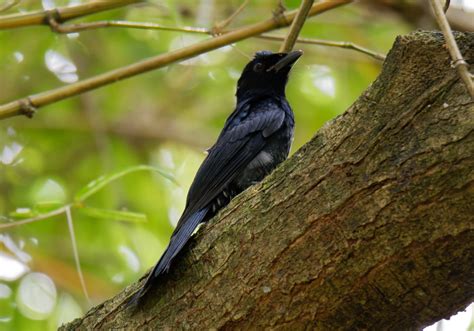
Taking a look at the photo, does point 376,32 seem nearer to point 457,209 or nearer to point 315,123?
point 315,123

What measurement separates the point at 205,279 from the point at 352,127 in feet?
2.54

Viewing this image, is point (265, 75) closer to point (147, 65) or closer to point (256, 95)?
point (256, 95)

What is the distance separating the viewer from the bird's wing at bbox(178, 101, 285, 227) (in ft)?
12.2

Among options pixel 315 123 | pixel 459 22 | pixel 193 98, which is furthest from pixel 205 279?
pixel 193 98

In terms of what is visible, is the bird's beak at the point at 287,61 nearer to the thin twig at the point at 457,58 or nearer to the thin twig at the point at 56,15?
the thin twig at the point at 56,15

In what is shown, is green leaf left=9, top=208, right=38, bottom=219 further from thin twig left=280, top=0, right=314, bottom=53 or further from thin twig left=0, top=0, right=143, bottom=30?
thin twig left=280, top=0, right=314, bottom=53

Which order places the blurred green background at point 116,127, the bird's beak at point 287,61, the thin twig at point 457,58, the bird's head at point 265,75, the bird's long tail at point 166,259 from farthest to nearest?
the blurred green background at point 116,127
the bird's head at point 265,75
the bird's beak at point 287,61
the bird's long tail at point 166,259
the thin twig at point 457,58

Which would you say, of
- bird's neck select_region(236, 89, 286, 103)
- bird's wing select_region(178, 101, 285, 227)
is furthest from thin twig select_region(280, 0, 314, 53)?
bird's neck select_region(236, 89, 286, 103)

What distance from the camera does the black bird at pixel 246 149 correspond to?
3518mm

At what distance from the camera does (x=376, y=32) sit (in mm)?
5836

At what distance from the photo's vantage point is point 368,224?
2631mm

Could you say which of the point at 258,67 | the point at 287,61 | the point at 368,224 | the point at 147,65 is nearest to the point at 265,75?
the point at 258,67

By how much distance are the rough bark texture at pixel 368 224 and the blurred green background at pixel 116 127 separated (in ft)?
8.52

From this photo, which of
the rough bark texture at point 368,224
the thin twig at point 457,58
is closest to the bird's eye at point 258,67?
the rough bark texture at point 368,224
